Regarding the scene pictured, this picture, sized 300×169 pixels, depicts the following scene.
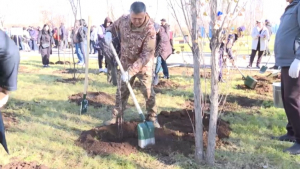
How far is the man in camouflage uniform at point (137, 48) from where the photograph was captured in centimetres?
390

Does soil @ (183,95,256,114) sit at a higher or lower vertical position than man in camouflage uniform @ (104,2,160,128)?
lower

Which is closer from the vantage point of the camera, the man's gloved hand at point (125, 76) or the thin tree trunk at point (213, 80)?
the thin tree trunk at point (213, 80)

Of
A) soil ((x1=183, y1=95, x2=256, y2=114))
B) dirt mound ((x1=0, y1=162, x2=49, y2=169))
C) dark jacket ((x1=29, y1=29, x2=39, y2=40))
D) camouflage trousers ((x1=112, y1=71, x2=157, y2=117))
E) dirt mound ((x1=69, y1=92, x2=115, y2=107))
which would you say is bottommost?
dirt mound ((x1=0, y1=162, x2=49, y2=169))

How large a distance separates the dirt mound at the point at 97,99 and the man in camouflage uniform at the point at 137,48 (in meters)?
1.41

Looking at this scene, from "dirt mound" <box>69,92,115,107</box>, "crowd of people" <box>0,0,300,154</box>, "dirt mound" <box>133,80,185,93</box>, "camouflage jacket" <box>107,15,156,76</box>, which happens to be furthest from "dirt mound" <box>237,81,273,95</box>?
"camouflage jacket" <box>107,15,156,76</box>

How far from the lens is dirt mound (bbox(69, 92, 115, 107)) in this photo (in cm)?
583

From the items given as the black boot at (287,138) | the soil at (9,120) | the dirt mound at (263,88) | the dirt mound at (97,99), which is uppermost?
the dirt mound at (263,88)

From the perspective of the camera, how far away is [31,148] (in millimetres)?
3734

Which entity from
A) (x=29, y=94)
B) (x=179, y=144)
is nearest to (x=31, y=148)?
(x=179, y=144)

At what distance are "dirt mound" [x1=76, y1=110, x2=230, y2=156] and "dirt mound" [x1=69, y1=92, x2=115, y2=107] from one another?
5.19 feet

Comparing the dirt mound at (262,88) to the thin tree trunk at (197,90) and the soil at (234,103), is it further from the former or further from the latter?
the thin tree trunk at (197,90)

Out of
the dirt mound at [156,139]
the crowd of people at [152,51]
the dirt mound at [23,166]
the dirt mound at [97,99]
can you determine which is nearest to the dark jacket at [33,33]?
the dirt mound at [97,99]

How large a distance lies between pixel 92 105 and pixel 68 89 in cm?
176

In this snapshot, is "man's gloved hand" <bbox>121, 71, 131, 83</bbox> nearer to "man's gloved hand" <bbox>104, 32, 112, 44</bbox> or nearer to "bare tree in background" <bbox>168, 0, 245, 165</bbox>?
"man's gloved hand" <bbox>104, 32, 112, 44</bbox>
